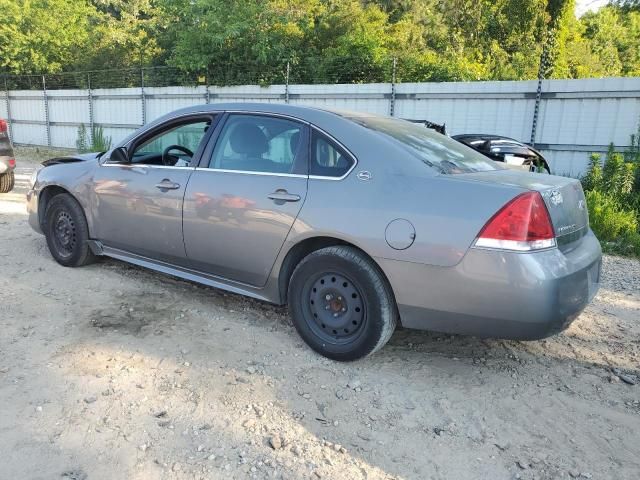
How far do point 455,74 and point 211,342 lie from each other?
456 inches

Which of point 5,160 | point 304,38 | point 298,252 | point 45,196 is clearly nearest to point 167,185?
point 298,252

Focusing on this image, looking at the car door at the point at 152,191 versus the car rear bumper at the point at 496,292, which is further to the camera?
the car door at the point at 152,191

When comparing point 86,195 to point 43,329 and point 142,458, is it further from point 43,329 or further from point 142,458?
point 142,458

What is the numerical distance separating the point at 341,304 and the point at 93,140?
16.4m

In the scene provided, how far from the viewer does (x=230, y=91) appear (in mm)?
14492

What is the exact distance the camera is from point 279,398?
9.80 ft

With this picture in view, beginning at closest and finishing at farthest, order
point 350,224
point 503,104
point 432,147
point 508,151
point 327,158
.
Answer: point 350,224
point 327,158
point 432,147
point 508,151
point 503,104

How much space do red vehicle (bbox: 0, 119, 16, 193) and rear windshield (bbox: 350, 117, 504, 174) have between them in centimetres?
762

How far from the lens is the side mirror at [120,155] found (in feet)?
14.7

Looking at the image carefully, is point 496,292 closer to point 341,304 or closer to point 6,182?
point 341,304

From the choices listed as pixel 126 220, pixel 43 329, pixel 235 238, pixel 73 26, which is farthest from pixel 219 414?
pixel 73 26

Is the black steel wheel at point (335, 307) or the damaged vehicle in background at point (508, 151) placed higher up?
the damaged vehicle in background at point (508, 151)

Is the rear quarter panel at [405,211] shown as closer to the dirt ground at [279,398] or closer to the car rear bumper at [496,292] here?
the car rear bumper at [496,292]

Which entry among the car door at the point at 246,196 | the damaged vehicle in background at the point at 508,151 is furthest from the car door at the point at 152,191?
the damaged vehicle in background at the point at 508,151
